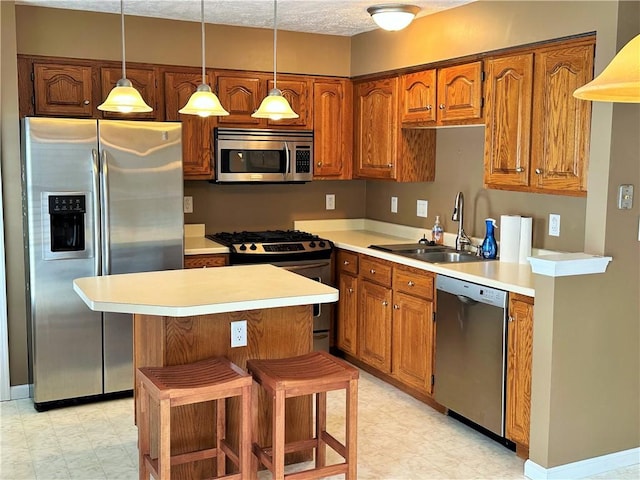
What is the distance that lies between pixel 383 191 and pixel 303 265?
1.15 metres

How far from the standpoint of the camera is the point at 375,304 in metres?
4.66

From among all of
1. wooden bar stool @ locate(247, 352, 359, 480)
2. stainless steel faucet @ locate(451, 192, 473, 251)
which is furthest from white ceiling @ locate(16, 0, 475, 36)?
wooden bar stool @ locate(247, 352, 359, 480)

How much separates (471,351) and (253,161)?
7.27 ft

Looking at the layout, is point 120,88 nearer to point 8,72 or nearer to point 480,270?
point 8,72

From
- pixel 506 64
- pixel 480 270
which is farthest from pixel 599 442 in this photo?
pixel 506 64

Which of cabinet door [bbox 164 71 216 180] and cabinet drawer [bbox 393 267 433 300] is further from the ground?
cabinet door [bbox 164 71 216 180]

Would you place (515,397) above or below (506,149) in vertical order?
below

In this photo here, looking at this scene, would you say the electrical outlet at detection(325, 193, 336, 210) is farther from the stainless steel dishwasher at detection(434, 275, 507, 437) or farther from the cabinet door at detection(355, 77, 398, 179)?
the stainless steel dishwasher at detection(434, 275, 507, 437)

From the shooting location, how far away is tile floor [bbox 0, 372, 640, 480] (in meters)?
3.38

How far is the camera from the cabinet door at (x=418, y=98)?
4539mm

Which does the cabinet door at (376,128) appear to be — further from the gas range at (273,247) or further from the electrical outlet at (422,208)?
the gas range at (273,247)

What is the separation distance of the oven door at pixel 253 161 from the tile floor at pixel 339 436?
169cm

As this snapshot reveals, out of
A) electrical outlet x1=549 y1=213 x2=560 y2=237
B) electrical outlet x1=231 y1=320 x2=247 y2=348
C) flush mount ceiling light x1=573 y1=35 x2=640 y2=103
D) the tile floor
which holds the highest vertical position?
flush mount ceiling light x1=573 y1=35 x2=640 y2=103

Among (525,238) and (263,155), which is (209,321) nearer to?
(525,238)
